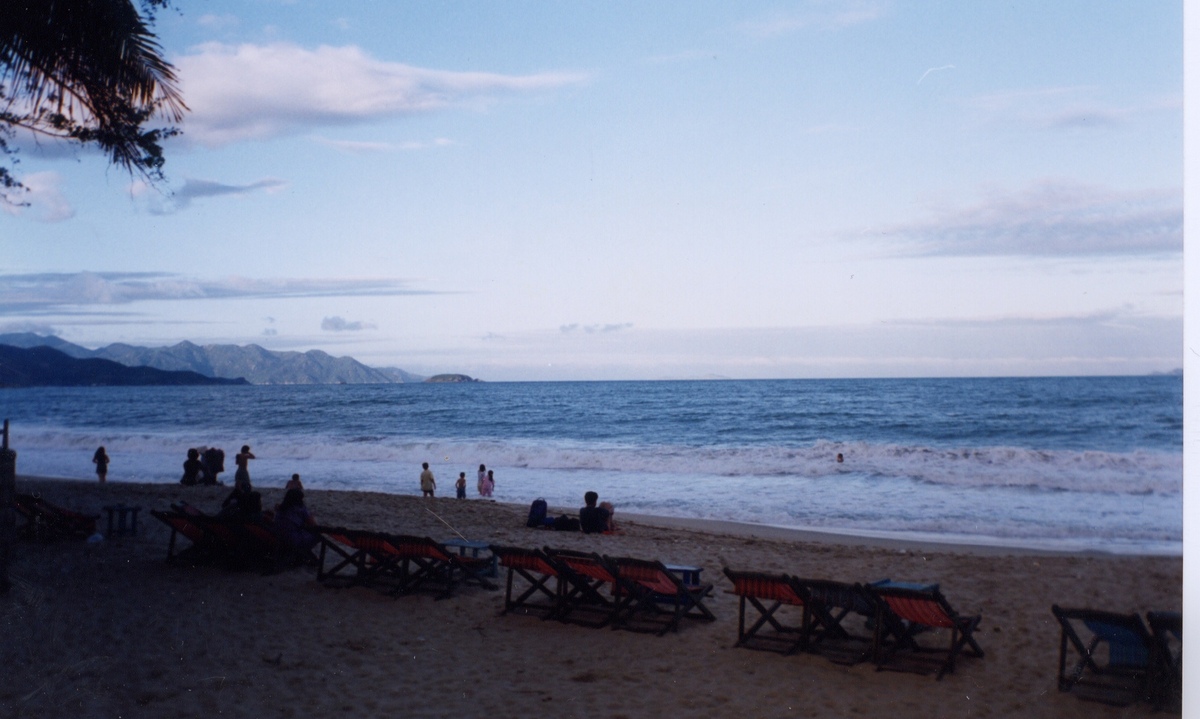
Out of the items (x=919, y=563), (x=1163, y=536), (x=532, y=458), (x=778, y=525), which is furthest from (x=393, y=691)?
(x=532, y=458)

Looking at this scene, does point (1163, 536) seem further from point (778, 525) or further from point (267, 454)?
point (267, 454)

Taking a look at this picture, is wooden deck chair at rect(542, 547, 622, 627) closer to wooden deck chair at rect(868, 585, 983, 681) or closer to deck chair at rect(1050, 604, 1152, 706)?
wooden deck chair at rect(868, 585, 983, 681)

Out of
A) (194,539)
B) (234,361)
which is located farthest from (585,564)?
(234,361)

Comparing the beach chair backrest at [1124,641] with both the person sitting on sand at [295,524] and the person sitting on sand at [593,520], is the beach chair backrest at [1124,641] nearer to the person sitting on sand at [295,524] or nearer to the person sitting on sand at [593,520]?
the person sitting on sand at [295,524]

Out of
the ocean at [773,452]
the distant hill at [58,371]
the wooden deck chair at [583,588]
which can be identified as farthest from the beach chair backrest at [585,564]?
the ocean at [773,452]

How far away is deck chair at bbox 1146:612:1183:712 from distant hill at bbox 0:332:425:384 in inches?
470

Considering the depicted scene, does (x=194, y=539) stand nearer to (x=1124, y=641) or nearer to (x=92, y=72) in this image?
(x=92, y=72)

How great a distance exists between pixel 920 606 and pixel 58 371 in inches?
619

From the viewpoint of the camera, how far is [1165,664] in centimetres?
497

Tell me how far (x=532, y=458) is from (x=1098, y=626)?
2624 centimetres

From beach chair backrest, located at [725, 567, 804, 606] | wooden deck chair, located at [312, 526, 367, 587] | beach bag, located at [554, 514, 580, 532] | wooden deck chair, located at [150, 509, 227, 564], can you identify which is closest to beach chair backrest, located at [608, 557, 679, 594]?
beach chair backrest, located at [725, 567, 804, 606]

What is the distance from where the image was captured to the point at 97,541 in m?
10.3

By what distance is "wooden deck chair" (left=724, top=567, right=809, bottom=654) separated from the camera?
20.2ft

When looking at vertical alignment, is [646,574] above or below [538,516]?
above
